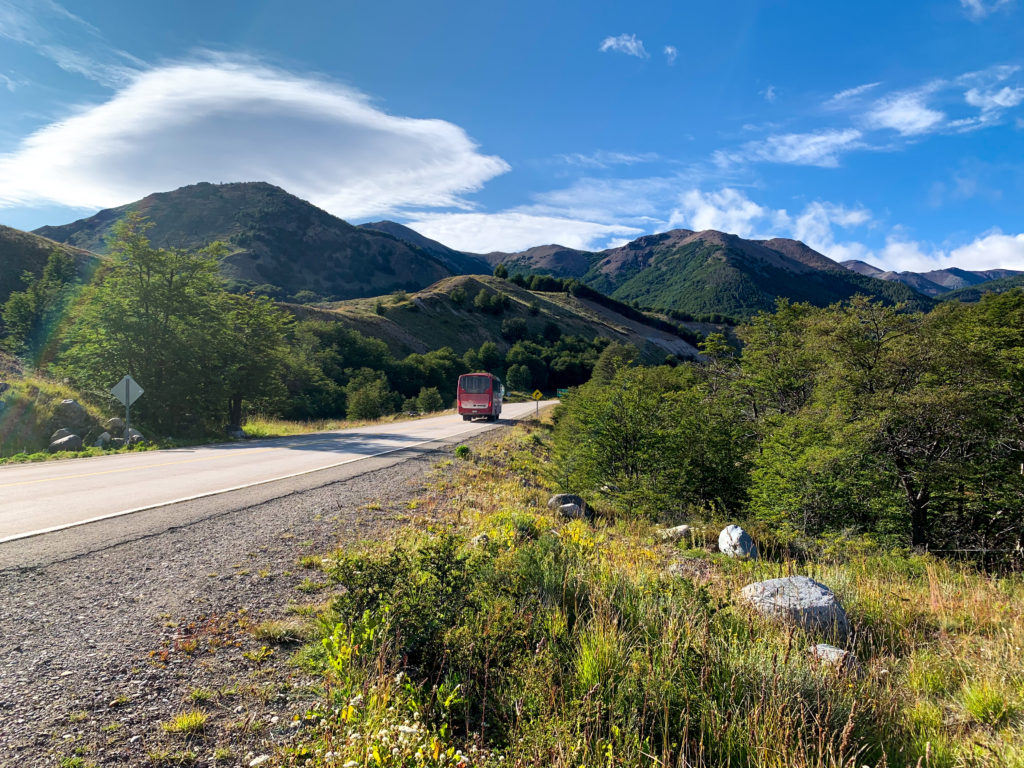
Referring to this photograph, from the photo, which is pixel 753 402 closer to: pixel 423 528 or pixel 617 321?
pixel 423 528

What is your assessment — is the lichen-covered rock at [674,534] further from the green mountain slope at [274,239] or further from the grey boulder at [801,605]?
the green mountain slope at [274,239]

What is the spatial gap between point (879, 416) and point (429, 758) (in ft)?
39.8

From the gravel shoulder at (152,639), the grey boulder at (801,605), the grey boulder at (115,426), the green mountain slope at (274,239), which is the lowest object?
the grey boulder at (115,426)

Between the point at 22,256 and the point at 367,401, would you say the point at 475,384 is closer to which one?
the point at 367,401

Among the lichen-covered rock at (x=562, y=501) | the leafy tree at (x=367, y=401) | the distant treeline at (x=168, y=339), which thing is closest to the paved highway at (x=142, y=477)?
the distant treeline at (x=168, y=339)

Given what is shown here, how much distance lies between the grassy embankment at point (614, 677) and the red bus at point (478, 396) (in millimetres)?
26364

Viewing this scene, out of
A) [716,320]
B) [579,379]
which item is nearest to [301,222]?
[579,379]

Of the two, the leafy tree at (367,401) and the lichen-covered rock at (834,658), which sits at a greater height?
the lichen-covered rock at (834,658)

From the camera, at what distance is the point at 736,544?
30.0 feet

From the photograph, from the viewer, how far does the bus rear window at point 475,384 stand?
31594mm

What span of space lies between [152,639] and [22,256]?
307ft

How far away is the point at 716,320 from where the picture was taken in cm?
16612

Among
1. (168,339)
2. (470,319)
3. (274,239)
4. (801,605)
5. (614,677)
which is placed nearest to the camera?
(614,677)

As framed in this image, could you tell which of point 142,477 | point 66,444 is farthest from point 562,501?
point 66,444
